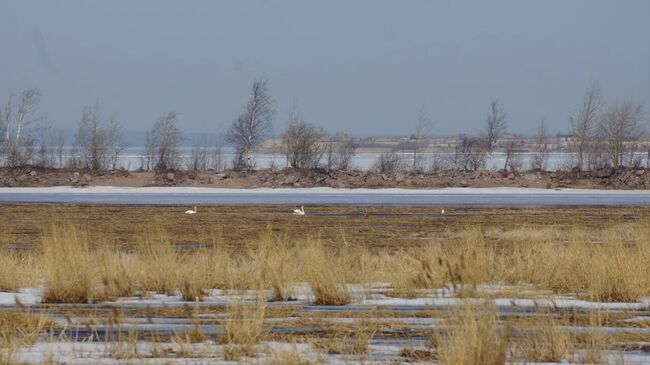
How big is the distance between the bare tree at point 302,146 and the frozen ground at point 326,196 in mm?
11525

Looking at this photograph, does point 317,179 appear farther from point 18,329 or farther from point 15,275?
point 18,329

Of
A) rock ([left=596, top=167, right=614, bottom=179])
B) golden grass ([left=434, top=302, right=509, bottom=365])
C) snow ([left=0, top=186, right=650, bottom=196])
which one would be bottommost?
snow ([left=0, top=186, right=650, bottom=196])

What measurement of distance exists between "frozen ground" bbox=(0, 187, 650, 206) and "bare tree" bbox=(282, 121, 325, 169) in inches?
454

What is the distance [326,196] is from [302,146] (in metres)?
19.9

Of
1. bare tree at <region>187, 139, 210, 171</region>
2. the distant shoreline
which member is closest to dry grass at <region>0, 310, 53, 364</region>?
the distant shoreline

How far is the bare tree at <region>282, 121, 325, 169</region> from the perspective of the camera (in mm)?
68125

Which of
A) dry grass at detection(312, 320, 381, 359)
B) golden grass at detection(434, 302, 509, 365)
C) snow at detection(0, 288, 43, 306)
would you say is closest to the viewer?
golden grass at detection(434, 302, 509, 365)

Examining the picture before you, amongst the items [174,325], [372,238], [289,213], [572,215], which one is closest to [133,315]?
[174,325]

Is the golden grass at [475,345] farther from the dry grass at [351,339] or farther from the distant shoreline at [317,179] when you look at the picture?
the distant shoreline at [317,179]

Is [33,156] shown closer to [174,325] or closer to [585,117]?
[585,117]

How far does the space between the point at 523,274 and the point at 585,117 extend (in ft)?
190

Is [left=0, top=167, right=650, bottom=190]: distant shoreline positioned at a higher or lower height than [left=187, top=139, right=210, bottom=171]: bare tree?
lower

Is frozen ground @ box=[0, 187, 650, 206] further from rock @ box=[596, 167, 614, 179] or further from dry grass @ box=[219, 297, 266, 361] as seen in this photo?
dry grass @ box=[219, 297, 266, 361]

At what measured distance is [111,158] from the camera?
6769 cm
